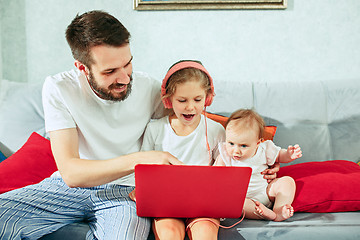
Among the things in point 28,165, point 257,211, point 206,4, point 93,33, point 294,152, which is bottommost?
point 257,211

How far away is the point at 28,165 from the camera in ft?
5.44

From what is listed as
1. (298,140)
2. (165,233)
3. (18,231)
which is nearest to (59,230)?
(18,231)

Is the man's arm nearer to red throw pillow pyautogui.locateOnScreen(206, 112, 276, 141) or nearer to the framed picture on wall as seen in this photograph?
red throw pillow pyautogui.locateOnScreen(206, 112, 276, 141)

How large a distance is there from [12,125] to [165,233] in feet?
3.85

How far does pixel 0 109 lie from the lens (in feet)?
6.23

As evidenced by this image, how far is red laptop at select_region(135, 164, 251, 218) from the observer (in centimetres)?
103

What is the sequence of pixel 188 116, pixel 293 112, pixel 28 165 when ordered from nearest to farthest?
pixel 188 116, pixel 28 165, pixel 293 112

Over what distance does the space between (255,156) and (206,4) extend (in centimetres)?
115

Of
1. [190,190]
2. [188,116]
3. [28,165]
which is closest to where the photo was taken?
[190,190]

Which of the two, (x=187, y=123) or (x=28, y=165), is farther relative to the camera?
(x=28, y=165)

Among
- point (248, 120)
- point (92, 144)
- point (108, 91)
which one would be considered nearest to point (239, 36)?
point (248, 120)

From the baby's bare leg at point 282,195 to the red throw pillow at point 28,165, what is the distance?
107 cm

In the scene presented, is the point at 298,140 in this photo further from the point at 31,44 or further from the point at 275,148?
the point at 31,44

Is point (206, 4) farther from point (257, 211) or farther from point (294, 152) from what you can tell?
point (257, 211)
